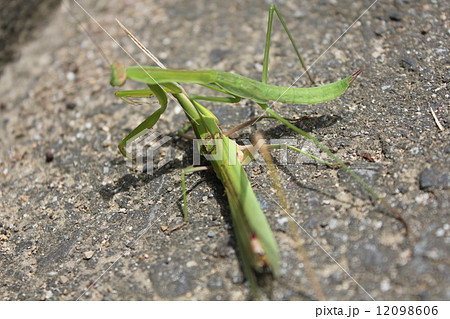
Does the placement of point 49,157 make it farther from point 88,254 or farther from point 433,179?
point 433,179

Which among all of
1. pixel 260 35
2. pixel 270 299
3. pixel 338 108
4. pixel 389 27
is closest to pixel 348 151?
pixel 338 108

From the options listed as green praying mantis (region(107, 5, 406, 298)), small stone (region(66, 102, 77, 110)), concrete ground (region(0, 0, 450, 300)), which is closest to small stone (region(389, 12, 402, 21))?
concrete ground (region(0, 0, 450, 300))

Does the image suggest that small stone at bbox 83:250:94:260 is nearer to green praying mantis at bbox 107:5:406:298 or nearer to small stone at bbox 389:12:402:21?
green praying mantis at bbox 107:5:406:298

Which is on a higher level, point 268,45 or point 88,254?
point 268,45

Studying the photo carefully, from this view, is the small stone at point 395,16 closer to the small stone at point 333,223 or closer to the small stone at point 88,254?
the small stone at point 333,223

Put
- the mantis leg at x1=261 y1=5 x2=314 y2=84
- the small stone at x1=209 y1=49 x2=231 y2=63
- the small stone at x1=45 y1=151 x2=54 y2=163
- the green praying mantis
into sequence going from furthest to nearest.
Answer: the small stone at x1=209 y1=49 x2=231 y2=63
the small stone at x1=45 y1=151 x2=54 y2=163
the mantis leg at x1=261 y1=5 x2=314 y2=84
the green praying mantis

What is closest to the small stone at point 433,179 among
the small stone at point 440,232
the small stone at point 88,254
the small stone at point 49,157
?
the small stone at point 440,232

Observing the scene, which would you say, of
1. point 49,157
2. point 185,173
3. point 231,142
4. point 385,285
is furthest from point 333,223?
point 49,157
